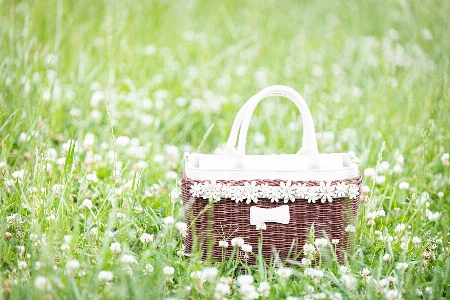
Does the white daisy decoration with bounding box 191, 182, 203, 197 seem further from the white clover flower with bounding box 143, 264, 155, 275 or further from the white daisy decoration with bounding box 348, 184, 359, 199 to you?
the white daisy decoration with bounding box 348, 184, 359, 199

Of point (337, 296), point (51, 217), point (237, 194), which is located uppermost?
point (237, 194)

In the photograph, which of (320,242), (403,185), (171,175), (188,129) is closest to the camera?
(320,242)

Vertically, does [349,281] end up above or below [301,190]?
below

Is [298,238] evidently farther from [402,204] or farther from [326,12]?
[326,12]

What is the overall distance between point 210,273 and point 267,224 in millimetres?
406

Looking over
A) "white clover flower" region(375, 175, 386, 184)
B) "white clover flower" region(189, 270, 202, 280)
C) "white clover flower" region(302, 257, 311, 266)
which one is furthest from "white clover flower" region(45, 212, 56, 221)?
"white clover flower" region(375, 175, 386, 184)

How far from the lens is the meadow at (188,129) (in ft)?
6.27

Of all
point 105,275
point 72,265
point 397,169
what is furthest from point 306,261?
point 397,169

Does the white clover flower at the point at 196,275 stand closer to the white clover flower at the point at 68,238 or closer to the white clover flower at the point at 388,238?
the white clover flower at the point at 68,238

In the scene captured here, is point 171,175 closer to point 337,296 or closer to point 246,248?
point 246,248

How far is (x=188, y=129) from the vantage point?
3.63 m

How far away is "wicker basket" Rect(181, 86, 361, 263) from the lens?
2.05 meters

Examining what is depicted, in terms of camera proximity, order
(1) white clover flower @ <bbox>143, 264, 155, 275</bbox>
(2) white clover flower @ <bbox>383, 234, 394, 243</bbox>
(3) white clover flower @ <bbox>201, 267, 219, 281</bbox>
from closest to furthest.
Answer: (3) white clover flower @ <bbox>201, 267, 219, 281</bbox> < (1) white clover flower @ <bbox>143, 264, 155, 275</bbox> < (2) white clover flower @ <bbox>383, 234, 394, 243</bbox>

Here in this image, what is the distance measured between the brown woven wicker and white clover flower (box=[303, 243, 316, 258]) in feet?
0.20
